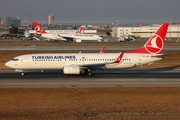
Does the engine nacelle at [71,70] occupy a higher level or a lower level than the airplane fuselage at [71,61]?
lower

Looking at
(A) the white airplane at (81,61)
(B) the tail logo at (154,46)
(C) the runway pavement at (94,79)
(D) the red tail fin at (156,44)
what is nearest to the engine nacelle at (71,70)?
(A) the white airplane at (81,61)

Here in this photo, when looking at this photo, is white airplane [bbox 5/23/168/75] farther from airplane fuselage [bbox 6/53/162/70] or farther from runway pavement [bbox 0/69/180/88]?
runway pavement [bbox 0/69/180/88]

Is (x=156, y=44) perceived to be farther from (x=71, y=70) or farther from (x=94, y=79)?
(x=71, y=70)

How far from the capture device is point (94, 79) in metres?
37.9

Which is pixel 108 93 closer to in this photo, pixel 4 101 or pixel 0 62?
pixel 4 101

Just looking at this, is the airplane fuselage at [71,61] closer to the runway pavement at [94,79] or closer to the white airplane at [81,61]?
the white airplane at [81,61]

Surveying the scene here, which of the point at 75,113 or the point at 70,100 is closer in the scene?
the point at 75,113

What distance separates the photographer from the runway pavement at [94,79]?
34.7 meters

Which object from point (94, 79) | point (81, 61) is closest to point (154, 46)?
point (81, 61)

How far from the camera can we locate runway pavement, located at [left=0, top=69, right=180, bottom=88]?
1367 inches

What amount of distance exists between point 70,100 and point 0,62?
28384 millimetres

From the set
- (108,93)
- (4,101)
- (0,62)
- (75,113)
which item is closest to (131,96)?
(108,93)

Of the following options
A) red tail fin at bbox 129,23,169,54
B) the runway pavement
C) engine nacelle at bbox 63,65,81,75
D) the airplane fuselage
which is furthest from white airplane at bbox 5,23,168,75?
the runway pavement

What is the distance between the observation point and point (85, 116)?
2148cm
